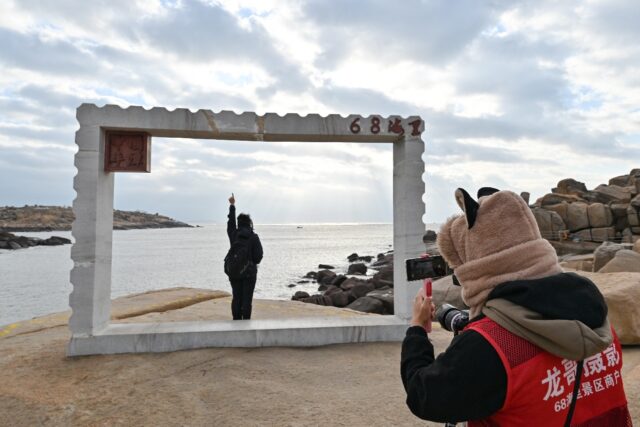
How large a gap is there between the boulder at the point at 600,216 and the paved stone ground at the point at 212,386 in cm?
2905

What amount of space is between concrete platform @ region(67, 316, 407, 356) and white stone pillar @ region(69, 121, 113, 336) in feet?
0.86

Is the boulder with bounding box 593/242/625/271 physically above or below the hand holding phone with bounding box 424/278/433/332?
below

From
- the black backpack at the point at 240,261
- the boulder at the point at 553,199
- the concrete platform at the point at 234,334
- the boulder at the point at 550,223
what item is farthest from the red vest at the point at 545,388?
the boulder at the point at 553,199

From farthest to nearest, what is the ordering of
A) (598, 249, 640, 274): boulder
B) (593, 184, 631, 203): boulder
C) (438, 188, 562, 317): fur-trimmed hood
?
(593, 184, 631, 203): boulder
(598, 249, 640, 274): boulder
(438, 188, 562, 317): fur-trimmed hood

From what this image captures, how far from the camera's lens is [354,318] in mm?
7035

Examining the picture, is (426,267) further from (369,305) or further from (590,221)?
(590,221)

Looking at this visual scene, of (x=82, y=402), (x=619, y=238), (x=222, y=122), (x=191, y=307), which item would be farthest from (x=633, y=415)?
(x=619, y=238)

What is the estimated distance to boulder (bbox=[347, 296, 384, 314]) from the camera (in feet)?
51.3

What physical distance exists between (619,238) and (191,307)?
3083cm

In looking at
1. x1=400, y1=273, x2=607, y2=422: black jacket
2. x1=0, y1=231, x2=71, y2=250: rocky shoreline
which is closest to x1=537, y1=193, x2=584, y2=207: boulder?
x1=400, y1=273, x2=607, y2=422: black jacket

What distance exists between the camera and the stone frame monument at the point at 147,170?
6008mm

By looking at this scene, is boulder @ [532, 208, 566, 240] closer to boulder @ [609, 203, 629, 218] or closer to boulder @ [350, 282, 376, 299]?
boulder @ [609, 203, 629, 218]

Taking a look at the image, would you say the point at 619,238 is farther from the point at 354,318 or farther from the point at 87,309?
the point at 87,309

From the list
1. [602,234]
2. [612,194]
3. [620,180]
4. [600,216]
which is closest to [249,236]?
[602,234]
